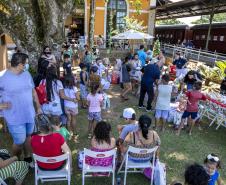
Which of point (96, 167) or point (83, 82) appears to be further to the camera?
point (83, 82)

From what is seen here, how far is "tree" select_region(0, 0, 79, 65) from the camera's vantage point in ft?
22.8

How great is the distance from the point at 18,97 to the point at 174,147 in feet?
11.3

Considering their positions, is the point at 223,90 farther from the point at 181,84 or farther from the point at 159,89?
the point at 159,89

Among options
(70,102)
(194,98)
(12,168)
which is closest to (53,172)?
(12,168)

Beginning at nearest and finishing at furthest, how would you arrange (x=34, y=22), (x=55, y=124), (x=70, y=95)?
(x=55, y=124), (x=70, y=95), (x=34, y=22)

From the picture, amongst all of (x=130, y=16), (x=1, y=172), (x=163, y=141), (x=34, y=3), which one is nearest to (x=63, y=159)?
(x=1, y=172)

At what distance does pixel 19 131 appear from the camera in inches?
156

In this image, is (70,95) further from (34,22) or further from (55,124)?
(34,22)

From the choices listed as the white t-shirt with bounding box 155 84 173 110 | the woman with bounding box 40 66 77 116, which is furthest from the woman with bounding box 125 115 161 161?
the white t-shirt with bounding box 155 84 173 110

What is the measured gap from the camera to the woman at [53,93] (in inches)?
190

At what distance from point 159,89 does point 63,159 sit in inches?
128

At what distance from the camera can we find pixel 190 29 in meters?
24.0

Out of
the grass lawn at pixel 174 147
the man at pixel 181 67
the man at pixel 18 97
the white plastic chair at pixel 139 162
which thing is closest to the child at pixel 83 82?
the grass lawn at pixel 174 147

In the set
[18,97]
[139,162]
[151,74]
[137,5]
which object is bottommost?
[139,162]
